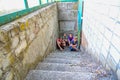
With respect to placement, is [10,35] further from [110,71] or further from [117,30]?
[110,71]

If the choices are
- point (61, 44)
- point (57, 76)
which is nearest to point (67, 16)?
point (61, 44)

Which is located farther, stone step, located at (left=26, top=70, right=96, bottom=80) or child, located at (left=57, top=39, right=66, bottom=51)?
child, located at (left=57, top=39, right=66, bottom=51)

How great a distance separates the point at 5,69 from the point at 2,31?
0.39 meters

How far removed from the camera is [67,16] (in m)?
6.09

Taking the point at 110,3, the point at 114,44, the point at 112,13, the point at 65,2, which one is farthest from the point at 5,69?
the point at 65,2

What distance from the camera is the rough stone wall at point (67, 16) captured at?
587 centimetres

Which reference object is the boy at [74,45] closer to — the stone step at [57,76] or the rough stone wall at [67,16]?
the rough stone wall at [67,16]

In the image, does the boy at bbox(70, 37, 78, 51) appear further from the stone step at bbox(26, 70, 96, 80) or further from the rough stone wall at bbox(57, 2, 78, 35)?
the stone step at bbox(26, 70, 96, 80)

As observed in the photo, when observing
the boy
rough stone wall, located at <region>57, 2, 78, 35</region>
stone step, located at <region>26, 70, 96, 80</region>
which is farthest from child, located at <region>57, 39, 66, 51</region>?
stone step, located at <region>26, 70, 96, 80</region>

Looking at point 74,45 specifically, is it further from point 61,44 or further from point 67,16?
point 67,16

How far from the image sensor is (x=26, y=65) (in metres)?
1.73

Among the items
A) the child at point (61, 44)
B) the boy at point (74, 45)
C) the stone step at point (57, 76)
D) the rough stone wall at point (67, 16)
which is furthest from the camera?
the rough stone wall at point (67, 16)

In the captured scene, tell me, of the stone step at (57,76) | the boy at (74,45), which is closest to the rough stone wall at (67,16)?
the boy at (74,45)

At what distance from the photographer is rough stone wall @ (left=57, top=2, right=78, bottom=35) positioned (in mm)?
5867
